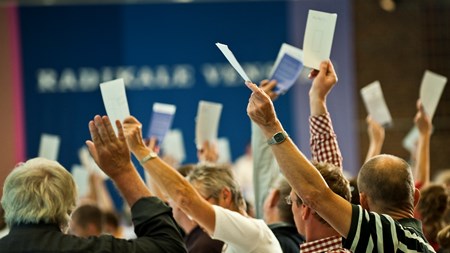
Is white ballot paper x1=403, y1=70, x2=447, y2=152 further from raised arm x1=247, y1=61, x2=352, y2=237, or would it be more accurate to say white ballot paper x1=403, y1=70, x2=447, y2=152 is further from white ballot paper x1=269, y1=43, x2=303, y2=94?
raised arm x1=247, y1=61, x2=352, y2=237

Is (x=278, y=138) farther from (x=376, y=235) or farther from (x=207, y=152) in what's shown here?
(x=207, y=152)

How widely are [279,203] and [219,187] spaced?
286 millimetres

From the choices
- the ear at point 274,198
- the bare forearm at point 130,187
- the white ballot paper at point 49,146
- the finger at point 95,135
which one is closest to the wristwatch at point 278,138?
the bare forearm at point 130,187

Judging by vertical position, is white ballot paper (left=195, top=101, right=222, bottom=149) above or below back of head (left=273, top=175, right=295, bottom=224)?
above

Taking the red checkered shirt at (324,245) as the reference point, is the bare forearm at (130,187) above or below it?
above

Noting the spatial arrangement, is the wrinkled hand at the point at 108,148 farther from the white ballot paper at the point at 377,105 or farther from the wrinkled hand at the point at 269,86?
the white ballot paper at the point at 377,105

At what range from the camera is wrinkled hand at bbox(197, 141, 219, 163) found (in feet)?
13.8

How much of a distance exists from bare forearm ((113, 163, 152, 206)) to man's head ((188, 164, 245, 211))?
76cm

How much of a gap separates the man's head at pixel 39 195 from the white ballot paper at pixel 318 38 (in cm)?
113

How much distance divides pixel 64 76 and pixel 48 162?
7.27 metres

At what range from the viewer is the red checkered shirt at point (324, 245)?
8.85ft

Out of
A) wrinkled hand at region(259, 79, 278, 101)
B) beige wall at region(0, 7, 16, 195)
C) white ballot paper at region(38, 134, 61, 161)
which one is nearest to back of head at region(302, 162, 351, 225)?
wrinkled hand at region(259, 79, 278, 101)

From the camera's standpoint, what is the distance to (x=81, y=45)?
9703mm

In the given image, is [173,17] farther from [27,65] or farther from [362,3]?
[362,3]
